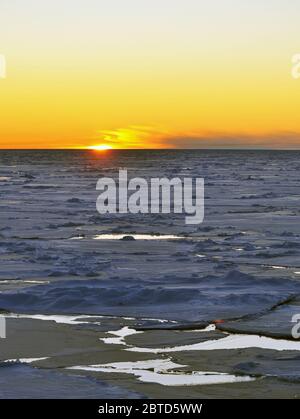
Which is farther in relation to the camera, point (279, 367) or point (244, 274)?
point (244, 274)

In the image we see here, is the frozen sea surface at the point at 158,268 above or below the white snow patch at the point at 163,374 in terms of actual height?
above

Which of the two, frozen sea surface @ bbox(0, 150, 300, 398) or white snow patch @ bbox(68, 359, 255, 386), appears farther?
frozen sea surface @ bbox(0, 150, 300, 398)

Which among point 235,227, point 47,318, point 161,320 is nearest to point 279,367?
point 161,320

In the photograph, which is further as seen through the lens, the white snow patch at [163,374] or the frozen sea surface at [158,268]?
the frozen sea surface at [158,268]

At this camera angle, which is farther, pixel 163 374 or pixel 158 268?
pixel 158 268

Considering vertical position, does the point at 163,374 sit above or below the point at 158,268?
below

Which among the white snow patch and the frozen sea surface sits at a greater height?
the frozen sea surface

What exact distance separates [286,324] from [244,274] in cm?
301

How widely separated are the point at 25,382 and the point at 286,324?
3548 millimetres

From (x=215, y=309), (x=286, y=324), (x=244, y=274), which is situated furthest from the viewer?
(x=244, y=274)
